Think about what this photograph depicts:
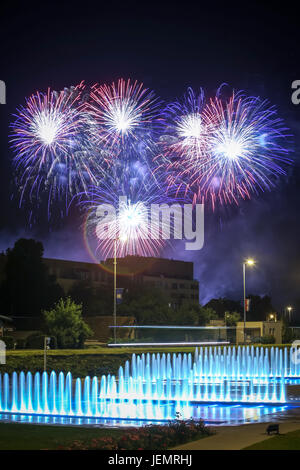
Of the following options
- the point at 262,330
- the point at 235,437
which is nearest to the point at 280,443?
the point at 235,437

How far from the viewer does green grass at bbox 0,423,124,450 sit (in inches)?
527

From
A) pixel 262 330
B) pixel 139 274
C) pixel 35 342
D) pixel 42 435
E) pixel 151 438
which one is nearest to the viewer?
pixel 151 438

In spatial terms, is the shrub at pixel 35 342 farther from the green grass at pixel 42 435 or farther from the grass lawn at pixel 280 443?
the grass lawn at pixel 280 443

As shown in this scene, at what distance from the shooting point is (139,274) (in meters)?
108

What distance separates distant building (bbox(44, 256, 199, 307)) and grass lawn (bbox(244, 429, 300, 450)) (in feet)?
255

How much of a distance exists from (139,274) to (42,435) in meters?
93.7

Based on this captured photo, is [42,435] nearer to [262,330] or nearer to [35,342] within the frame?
[35,342]

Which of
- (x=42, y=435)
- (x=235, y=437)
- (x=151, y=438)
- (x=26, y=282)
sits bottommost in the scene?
(x=42, y=435)

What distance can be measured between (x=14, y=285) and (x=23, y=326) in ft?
21.8

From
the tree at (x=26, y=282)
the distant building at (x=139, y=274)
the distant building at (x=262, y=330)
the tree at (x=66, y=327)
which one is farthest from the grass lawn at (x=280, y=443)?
the distant building at (x=139, y=274)

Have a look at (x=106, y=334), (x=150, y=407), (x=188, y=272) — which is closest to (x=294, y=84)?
(x=150, y=407)

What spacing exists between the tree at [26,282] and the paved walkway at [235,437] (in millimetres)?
62267

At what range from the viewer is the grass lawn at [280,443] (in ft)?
41.1
